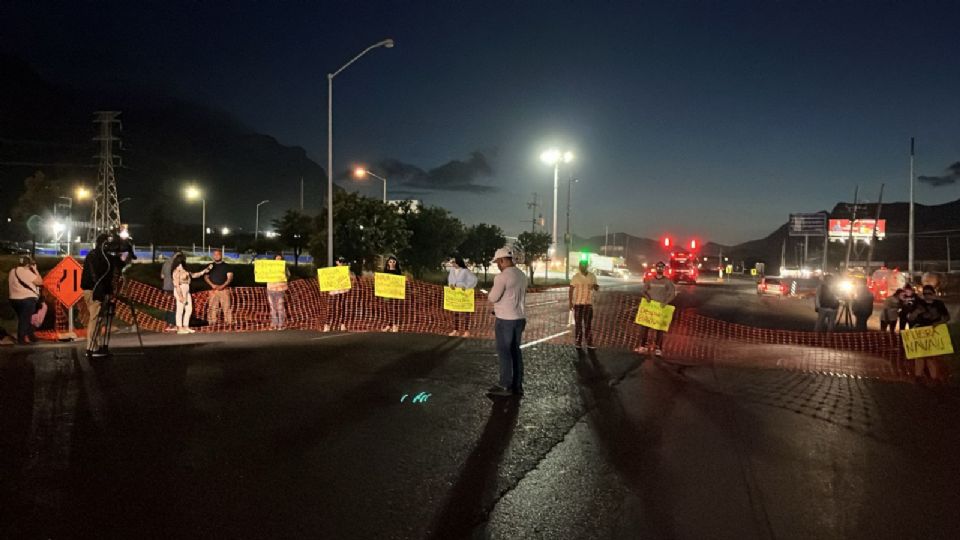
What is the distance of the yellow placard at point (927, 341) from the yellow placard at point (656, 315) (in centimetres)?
399

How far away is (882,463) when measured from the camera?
6.50 meters

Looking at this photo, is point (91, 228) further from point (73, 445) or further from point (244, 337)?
point (73, 445)

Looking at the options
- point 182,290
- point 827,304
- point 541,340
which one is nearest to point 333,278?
point 182,290

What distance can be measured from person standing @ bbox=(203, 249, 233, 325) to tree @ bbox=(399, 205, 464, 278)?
3220 centimetres

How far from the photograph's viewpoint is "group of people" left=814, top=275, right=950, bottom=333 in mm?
11969

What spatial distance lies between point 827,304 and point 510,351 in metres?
11.2

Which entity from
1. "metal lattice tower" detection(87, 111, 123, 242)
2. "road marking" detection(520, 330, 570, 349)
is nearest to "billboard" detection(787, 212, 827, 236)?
"metal lattice tower" detection(87, 111, 123, 242)

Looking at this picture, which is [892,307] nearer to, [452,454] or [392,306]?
[392,306]

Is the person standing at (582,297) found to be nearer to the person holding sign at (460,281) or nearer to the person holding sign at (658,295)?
the person holding sign at (658,295)

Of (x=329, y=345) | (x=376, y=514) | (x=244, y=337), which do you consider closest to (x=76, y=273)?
(x=244, y=337)

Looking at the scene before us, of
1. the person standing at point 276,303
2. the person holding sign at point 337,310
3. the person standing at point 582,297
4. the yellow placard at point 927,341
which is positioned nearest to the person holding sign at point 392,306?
the person holding sign at point 337,310

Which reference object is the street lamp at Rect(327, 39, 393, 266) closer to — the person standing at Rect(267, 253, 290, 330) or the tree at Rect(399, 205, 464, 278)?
the person standing at Rect(267, 253, 290, 330)

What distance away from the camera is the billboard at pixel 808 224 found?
90.5m

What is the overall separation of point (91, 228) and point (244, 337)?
1988 inches
